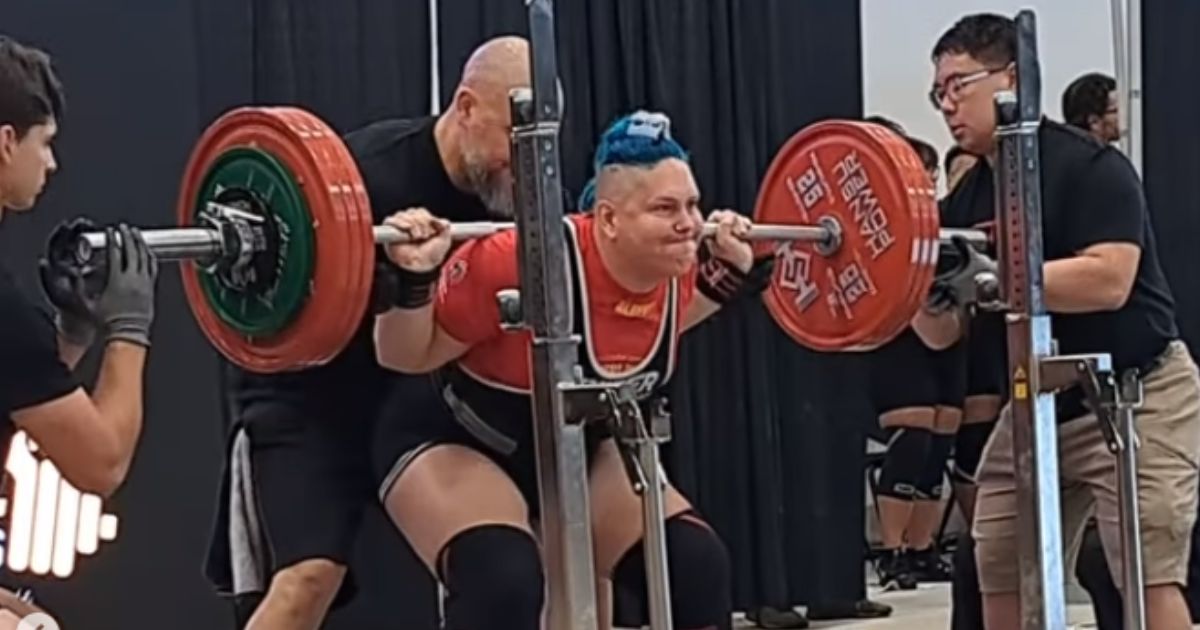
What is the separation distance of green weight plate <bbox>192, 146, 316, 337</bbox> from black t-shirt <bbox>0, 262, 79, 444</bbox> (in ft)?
1.36

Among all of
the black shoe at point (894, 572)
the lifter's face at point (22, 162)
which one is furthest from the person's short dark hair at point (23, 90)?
the black shoe at point (894, 572)

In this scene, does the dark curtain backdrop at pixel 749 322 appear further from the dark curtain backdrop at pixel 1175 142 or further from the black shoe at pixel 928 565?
the dark curtain backdrop at pixel 1175 142

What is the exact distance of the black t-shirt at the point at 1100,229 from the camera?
3000 mm

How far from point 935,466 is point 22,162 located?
11.7ft

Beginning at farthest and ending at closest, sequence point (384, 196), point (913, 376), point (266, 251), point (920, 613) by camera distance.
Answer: point (920, 613) → point (913, 376) → point (384, 196) → point (266, 251)

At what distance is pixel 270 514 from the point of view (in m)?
2.98

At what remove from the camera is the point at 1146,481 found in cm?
313

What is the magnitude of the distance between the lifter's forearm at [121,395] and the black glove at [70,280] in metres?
0.06

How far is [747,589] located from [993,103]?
8.40ft

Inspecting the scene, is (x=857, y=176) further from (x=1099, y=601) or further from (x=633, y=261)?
(x=1099, y=601)

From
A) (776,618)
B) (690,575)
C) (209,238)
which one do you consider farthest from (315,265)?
(776,618)

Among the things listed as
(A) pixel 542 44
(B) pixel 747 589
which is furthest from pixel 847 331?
(B) pixel 747 589

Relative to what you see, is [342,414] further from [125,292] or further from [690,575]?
[125,292]

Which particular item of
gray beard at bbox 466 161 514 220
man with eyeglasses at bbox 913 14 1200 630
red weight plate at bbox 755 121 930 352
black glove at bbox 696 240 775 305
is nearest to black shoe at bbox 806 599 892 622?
man with eyeglasses at bbox 913 14 1200 630
